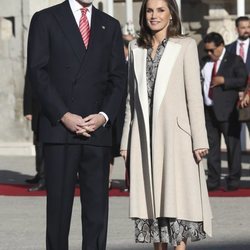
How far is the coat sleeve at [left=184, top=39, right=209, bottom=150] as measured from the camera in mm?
7738

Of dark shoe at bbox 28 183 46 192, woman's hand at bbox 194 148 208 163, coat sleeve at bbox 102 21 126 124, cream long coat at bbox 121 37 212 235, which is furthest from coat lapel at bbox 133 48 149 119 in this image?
dark shoe at bbox 28 183 46 192

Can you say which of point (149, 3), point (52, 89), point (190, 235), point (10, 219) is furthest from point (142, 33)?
point (10, 219)

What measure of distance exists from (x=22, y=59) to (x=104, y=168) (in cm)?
1106

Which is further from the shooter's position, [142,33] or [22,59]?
[22,59]

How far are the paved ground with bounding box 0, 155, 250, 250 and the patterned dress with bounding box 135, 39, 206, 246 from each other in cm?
143

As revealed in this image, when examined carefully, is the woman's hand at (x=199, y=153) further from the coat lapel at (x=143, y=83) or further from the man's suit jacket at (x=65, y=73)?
the man's suit jacket at (x=65, y=73)

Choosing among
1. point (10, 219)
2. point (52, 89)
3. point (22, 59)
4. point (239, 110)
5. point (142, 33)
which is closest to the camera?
point (52, 89)

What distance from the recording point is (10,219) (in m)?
11.2

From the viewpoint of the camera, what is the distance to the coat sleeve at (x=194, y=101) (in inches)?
305

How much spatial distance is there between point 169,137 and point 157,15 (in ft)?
2.51

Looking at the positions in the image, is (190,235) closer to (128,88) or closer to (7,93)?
(128,88)

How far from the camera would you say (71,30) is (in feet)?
24.7

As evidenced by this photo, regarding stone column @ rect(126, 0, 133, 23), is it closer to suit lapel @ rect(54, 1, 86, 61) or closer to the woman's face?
the woman's face

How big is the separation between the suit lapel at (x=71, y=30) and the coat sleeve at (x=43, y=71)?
10cm
